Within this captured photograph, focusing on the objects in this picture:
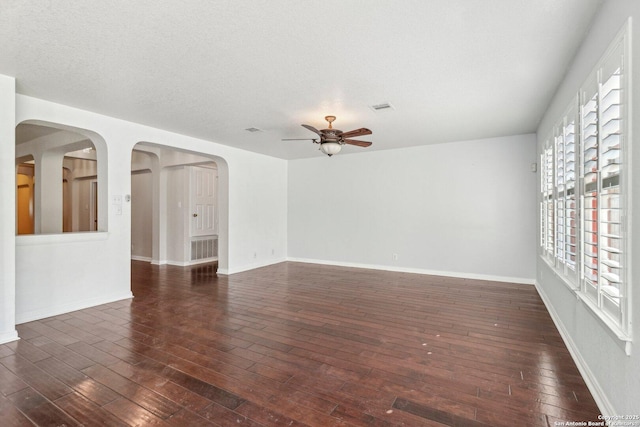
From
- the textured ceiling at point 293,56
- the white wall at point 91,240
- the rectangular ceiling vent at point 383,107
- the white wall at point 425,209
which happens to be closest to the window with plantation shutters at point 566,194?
the textured ceiling at point 293,56

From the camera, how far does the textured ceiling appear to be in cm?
211

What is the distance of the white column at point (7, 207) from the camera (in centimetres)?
306

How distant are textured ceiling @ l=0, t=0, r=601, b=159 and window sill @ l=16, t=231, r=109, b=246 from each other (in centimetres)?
164

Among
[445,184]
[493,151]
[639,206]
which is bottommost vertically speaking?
[639,206]

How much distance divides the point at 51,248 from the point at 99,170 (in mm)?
1191

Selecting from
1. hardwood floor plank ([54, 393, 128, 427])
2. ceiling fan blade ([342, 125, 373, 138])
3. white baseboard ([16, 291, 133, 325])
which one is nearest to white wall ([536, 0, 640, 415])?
ceiling fan blade ([342, 125, 373, 138])

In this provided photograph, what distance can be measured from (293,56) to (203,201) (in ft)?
18.8

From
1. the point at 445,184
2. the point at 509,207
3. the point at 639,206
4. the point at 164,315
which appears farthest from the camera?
the point at 445,184

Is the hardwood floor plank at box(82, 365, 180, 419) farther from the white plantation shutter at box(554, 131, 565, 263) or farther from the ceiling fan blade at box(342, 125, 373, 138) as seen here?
the white plantation shutter at box(554, 131, 565, 263)

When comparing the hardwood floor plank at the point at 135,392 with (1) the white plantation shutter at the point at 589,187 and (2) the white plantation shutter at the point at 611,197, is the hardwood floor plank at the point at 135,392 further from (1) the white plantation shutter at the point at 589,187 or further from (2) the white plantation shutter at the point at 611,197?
(1) the white plantation shutter at the point at 589,187

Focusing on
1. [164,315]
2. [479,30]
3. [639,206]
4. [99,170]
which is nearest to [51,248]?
[99,170]

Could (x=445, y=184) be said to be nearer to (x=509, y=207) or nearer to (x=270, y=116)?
(x=509, y=207)

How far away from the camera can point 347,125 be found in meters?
4.84

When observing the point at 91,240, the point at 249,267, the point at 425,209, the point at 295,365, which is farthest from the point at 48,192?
the point at 425,209
